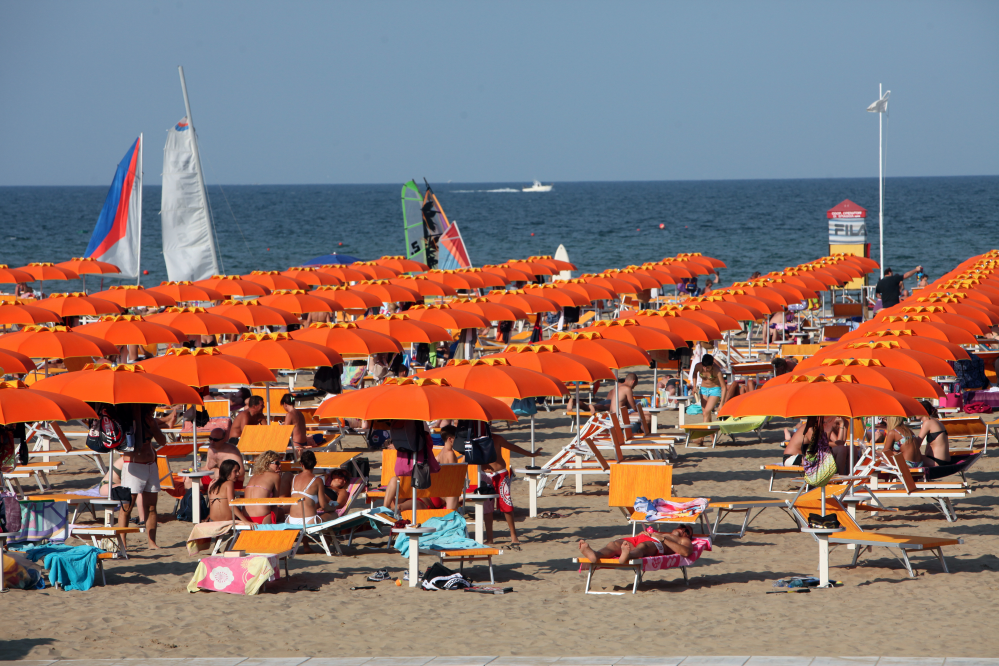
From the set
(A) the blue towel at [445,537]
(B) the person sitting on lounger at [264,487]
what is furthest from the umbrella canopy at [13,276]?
(A) the blue towel at [445,537]

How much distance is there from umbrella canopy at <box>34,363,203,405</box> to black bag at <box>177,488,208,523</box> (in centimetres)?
141

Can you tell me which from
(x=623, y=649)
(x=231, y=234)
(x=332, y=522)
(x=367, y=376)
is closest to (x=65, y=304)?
(x=367, y=376)

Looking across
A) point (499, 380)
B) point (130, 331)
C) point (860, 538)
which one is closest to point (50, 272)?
point (130, 331)

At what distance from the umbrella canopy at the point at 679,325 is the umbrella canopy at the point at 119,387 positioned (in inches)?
233

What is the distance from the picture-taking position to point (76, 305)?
16.0 m

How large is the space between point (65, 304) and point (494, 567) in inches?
385

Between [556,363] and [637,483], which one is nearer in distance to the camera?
[637,483]

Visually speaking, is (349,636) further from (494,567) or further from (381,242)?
(381,242)

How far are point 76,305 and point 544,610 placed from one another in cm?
1098

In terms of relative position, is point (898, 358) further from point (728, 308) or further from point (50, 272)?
point (50, 272)

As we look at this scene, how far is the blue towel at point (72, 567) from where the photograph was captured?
7.68m

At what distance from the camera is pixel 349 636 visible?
259 inches

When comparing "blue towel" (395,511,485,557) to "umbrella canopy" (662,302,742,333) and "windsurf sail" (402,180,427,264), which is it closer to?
"umbrella canopy" (662,302,742,333)

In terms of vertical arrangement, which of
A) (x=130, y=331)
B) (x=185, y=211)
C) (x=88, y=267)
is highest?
(x=185, y=211)
